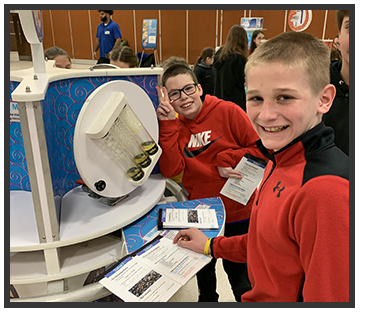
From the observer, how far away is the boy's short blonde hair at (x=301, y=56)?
0.77 meters

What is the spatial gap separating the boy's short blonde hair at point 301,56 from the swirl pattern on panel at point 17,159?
103 centimetres

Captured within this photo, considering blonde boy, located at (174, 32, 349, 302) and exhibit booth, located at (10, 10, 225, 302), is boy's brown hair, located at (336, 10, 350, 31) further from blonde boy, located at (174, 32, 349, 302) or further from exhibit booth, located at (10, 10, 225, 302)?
exhibit booth, located at (10, 10, 225, 302)

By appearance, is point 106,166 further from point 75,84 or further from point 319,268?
point 319,268

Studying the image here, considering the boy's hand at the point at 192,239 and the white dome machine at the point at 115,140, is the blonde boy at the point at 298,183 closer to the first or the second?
the boy's hand at the point at 192,239

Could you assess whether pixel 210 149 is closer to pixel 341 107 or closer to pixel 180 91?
pixel 180 91

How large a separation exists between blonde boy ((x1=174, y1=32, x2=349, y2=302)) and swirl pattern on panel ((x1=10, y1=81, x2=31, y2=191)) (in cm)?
102

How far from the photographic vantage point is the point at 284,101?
77 cm

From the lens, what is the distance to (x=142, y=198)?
4.53 ft

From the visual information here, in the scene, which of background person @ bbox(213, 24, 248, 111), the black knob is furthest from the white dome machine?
background person @ bbox(213, 24, 248, 111)

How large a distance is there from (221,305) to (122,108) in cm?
76

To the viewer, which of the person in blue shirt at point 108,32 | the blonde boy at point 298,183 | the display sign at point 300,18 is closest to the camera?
the blonde boy at point 298,183

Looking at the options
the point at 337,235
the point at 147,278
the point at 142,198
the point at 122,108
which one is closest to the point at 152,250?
the point at 147,278

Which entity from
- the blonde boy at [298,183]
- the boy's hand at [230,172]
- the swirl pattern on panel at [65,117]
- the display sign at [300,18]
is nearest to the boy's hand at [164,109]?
the swirl pattern on panel at [65,117]

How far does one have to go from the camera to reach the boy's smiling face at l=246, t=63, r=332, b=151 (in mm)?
758
